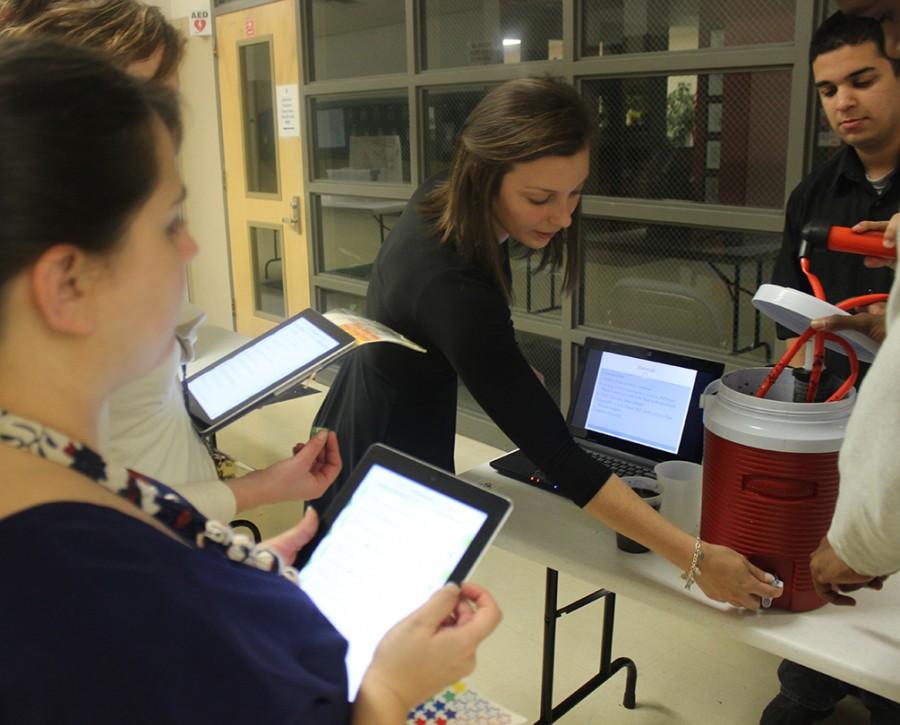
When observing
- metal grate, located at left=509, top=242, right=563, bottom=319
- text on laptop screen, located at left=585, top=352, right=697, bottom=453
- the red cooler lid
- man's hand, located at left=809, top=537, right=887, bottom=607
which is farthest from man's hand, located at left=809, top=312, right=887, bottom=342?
metal grate, located at left=509, top=242, right=563, bottom=319

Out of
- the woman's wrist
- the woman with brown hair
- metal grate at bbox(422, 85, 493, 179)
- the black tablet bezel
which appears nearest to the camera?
the woman's wrist

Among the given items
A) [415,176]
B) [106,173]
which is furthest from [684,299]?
[106,173]

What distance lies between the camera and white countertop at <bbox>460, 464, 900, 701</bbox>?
1.07 meters

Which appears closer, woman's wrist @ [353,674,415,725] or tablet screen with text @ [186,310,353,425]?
woman's wrist @ [353,674,415,725]

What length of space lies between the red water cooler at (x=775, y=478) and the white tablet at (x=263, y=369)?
54cm

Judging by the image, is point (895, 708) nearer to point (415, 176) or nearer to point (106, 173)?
point (106, 173)

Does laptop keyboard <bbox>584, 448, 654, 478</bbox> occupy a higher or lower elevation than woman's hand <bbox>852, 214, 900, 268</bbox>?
lower

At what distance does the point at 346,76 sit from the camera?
13.8ft

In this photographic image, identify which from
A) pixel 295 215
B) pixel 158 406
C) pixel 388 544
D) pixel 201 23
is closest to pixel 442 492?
pixel 388 544

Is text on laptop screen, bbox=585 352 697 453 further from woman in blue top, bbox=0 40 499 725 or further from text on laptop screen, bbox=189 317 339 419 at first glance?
woman in blue top, bbox=0 40 499 725

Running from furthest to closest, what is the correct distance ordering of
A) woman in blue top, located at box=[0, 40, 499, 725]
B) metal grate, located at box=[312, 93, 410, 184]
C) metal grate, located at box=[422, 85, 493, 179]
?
metal grate, located at box=[312, 93, 410, 184] < metal grate, located at box=[422, 85, 493, 179] < woman in blue top, located at box=[0, 40, 499, 725]

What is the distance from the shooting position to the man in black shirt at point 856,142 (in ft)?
6.33

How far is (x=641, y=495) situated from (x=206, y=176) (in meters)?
4.50

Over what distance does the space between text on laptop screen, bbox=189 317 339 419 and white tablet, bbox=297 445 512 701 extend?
0.22 meters
